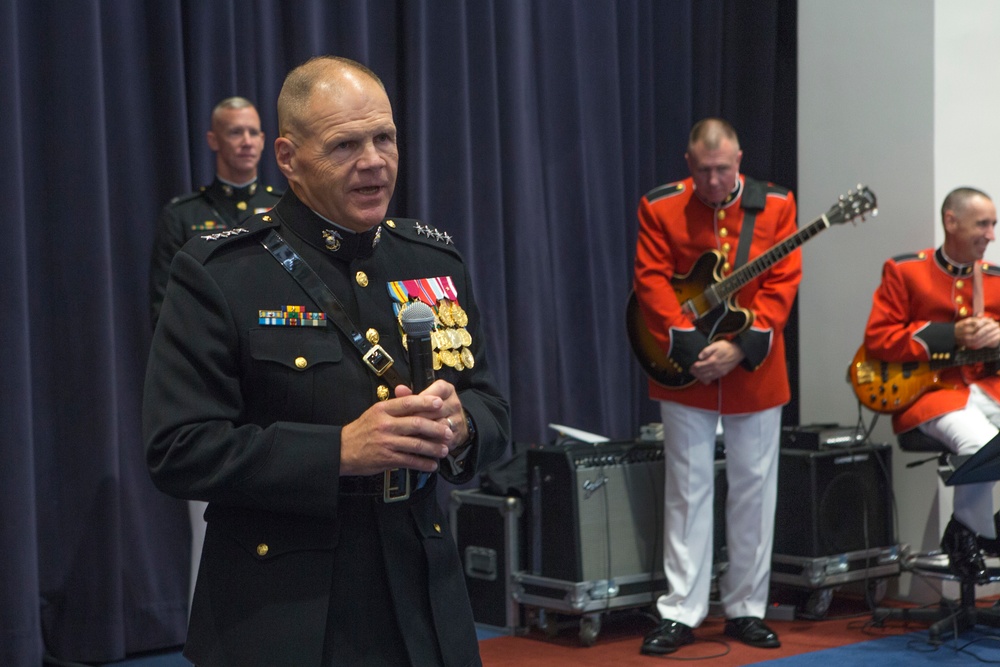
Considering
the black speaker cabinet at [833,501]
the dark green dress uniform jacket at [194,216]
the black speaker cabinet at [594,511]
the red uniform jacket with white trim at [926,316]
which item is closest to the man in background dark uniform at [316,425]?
the dark green dress uniform jacket at [194,216]

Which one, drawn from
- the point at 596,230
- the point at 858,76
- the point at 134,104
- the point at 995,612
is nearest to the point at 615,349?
the point at 596,230

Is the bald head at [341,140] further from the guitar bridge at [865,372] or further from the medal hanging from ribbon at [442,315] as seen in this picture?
the guitar bridge at [865,372]

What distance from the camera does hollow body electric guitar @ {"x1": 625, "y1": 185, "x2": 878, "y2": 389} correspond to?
4.26 m

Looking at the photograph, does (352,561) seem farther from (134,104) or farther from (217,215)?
(134,104)

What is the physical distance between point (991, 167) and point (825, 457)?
4.98ft

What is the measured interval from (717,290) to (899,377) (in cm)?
90

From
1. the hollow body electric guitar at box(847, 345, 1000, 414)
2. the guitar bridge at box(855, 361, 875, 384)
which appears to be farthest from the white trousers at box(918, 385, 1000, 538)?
the guitar bridge at box(855, 361, 875, 384)

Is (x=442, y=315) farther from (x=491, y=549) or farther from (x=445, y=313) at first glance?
(x=491, y=549)

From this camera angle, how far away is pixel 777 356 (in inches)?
172

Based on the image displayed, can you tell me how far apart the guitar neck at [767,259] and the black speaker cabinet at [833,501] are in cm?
96

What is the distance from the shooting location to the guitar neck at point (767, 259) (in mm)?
4242

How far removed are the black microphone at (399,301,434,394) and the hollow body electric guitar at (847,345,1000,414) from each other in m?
3.36

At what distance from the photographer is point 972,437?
4.36 meters

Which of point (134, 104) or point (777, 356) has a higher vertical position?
point (134, 104)
